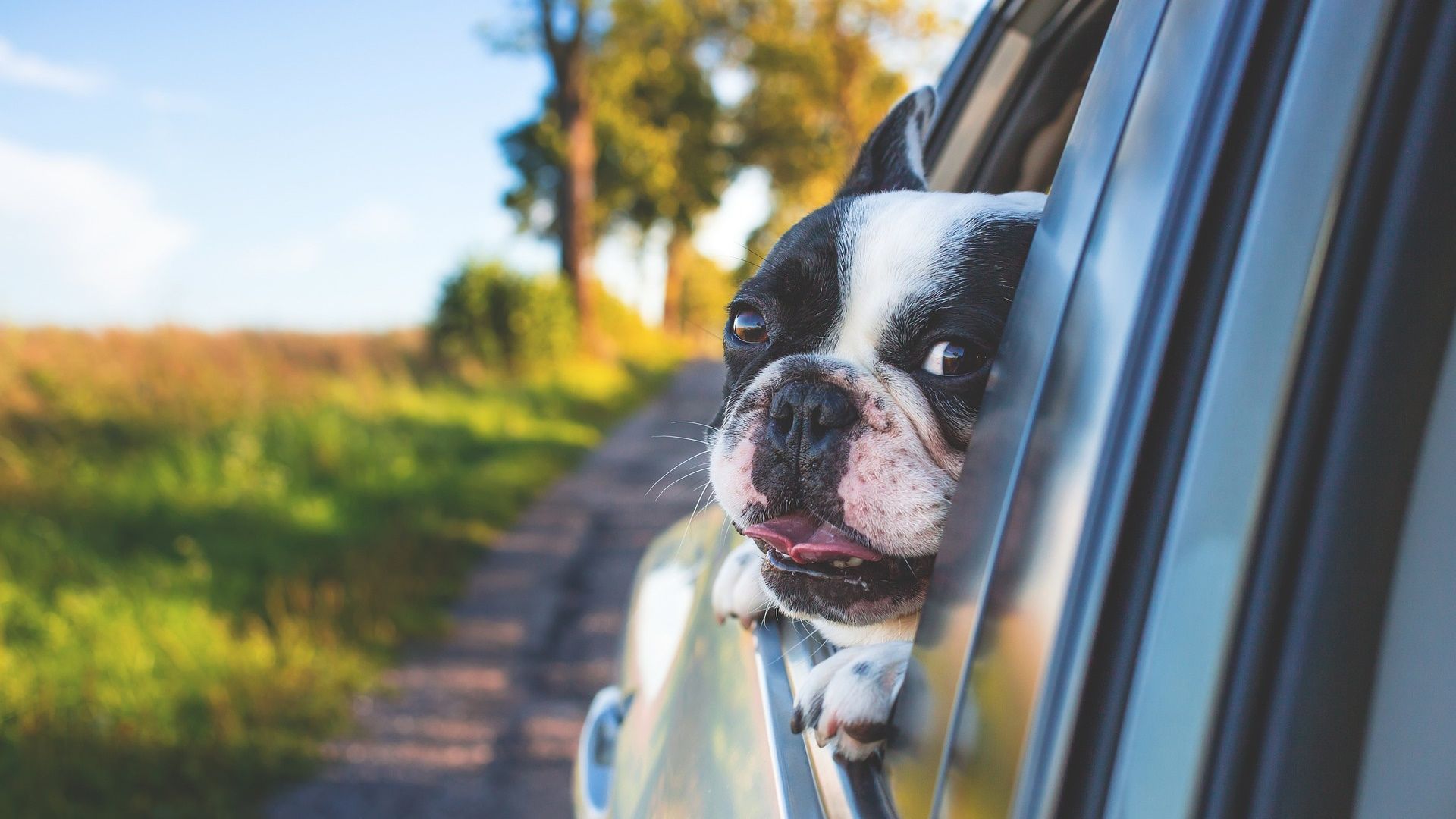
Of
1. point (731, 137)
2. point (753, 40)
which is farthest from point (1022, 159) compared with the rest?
point (731, 137)

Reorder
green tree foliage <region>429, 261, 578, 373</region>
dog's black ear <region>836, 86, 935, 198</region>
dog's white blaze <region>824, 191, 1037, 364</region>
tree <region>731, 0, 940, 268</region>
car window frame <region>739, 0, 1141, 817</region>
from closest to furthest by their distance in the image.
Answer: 1. car window frame <region>739, 0, 1141, 817</region>
2. dog's white blaze <region>824, 191, 1037, 364</region>
3. dog's black ear <region>836, 86, 935, 198</region>
4. green tree foliage <region>429, 261, 578, 373</region>
5. tree <region>731, 0, 940, 268</region>

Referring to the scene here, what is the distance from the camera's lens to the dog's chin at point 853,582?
1371 millimetres

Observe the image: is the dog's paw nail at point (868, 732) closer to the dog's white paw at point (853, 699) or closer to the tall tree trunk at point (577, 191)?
the dog's white paw at point (853, 699)

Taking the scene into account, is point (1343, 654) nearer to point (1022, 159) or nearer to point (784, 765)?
point (784, 765)

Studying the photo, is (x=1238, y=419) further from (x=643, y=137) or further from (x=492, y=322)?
(x=643, y=137)

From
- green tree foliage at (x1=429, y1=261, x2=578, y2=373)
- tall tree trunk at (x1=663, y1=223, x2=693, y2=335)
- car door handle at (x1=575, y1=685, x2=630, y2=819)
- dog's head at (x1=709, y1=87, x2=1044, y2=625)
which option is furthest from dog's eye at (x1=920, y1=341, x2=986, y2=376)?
tall tree trunk at (x1=663, y1=223, x2=693, y2=335)

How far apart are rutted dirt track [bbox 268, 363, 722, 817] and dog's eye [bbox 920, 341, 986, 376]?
2.92 meters

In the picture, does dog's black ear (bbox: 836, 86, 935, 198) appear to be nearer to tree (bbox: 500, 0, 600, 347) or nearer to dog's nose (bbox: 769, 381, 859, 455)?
dog's nose (bbox: 769, 381, 859, 455)

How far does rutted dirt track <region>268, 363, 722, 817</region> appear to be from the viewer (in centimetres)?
369

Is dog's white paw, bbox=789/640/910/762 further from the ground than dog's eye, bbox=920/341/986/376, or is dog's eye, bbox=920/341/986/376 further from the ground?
dog's eye, bbox=920/341/986/376

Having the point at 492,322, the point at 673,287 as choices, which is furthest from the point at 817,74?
the point at 673,287

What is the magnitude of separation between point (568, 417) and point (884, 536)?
11472 mm

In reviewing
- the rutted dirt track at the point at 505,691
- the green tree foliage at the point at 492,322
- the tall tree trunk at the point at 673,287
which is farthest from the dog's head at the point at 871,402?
the tall tree trunk at the point at 673,287

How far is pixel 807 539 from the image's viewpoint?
4.61 ft
